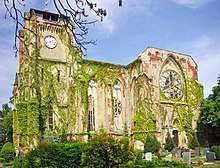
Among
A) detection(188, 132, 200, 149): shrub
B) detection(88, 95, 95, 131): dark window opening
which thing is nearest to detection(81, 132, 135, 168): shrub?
detection(88, 95, 95, 131): dark window opening

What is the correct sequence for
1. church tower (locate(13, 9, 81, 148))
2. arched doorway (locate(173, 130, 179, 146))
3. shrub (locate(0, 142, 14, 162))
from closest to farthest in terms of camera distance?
church tower (locate(13, 9, 81, 148)), shrub (locate(0, 142, 14, 162)), arched doorway (locate(173, 130, 179, 146))

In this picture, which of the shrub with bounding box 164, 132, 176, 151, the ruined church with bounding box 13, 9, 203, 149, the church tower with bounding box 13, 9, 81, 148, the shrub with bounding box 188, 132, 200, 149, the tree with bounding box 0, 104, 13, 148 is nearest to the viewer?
the church tower with bounding box 13, 9, 81, 148

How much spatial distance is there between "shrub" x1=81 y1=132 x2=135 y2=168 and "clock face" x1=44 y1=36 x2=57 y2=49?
878 inches

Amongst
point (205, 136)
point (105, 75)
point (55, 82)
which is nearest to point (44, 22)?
point (55, 82)

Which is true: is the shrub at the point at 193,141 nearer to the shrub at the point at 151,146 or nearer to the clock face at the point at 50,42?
the shrub at the point at 151,146

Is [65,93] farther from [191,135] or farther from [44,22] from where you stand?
[191,135]

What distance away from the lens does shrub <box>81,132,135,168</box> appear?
44.2 ft

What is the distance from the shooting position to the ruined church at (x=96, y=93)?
31.9 m

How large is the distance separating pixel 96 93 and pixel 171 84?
10.1m

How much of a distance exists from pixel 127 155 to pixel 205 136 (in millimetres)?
26906

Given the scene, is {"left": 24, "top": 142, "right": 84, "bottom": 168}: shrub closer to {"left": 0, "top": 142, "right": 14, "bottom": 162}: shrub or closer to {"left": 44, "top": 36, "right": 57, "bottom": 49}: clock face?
{"left": 0, "top": 142, "right": 14, "bottom": 162}: shrub

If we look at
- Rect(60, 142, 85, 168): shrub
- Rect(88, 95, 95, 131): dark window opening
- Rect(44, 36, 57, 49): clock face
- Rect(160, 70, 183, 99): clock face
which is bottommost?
Rect(60, 142, 85, 168): shrub

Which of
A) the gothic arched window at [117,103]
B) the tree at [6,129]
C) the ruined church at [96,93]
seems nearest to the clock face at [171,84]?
the ruined church at [96,93]

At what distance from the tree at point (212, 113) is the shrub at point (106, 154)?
23.1 metres
